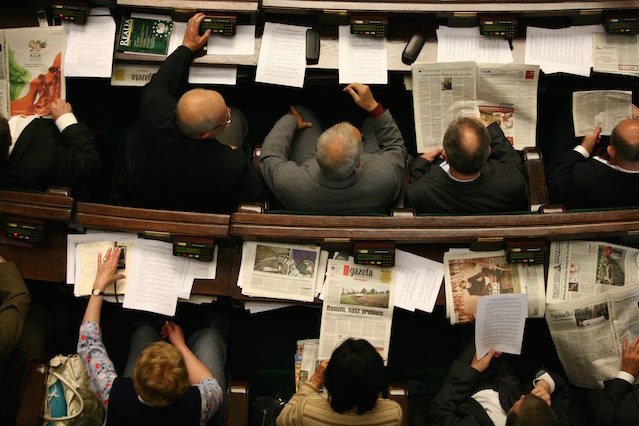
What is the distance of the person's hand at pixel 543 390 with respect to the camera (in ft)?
9.18

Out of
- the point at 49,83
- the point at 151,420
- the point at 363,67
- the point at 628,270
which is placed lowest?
the point at 151,420

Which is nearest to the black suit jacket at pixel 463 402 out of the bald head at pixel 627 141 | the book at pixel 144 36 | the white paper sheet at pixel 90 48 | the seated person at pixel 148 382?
the seated person at pixel 148 382

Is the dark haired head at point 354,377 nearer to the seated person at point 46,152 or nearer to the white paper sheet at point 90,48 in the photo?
the seated person at point 46,152

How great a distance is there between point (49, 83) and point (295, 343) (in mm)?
1851

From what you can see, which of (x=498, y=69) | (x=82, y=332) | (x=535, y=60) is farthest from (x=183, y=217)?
(x=535, y=60)

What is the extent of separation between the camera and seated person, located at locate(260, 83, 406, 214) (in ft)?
9.36

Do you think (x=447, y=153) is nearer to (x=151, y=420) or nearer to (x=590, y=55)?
(x=590, y=55)

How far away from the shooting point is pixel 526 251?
9.23 ft

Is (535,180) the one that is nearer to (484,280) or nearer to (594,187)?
(594,187)

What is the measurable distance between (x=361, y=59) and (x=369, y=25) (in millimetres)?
176

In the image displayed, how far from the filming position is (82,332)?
282cm

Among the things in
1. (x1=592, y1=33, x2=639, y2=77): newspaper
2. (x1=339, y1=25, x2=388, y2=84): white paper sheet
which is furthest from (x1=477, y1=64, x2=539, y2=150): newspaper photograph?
(x1=339, y1=25, x2=388, y2=84): white paper sheet

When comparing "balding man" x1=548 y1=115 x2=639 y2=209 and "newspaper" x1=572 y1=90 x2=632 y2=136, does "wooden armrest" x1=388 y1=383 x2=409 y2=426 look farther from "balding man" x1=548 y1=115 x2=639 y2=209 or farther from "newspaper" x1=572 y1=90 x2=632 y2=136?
"newspaper" x1=572 y1=90 x2=632 y2=136

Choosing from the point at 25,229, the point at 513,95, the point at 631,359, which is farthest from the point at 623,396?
the point at 25,229
